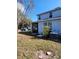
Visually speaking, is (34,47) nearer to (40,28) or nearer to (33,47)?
(33,47)

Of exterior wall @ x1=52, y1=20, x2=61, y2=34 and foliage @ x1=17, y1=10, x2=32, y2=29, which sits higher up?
foliage @ x1=17, y1=10, x2=32, y2=29

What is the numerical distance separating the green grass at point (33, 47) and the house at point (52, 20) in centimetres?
13

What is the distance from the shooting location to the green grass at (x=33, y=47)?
1754mm

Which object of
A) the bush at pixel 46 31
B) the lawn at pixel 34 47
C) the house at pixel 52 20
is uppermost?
the house at pixel 52 20

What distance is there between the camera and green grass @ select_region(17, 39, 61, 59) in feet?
5.75

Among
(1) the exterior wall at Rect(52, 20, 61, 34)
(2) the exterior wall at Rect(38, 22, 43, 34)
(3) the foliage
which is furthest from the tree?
(1) the exterior wall at Rect(52, 20, 61, 34)

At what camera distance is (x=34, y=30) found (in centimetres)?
183

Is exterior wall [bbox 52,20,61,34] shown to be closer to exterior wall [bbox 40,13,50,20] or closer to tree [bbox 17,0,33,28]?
exterior wall [bbox 40,13,50,20]

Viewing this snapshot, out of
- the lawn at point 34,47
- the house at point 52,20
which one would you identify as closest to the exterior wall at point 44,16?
the house at point 52,20

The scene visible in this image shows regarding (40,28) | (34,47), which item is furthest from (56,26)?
(34,47)

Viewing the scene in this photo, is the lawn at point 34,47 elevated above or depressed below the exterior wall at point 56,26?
below

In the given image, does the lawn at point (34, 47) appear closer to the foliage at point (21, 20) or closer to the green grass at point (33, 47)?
the green grass at point (33, 47)

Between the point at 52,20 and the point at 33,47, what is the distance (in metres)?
0.38
